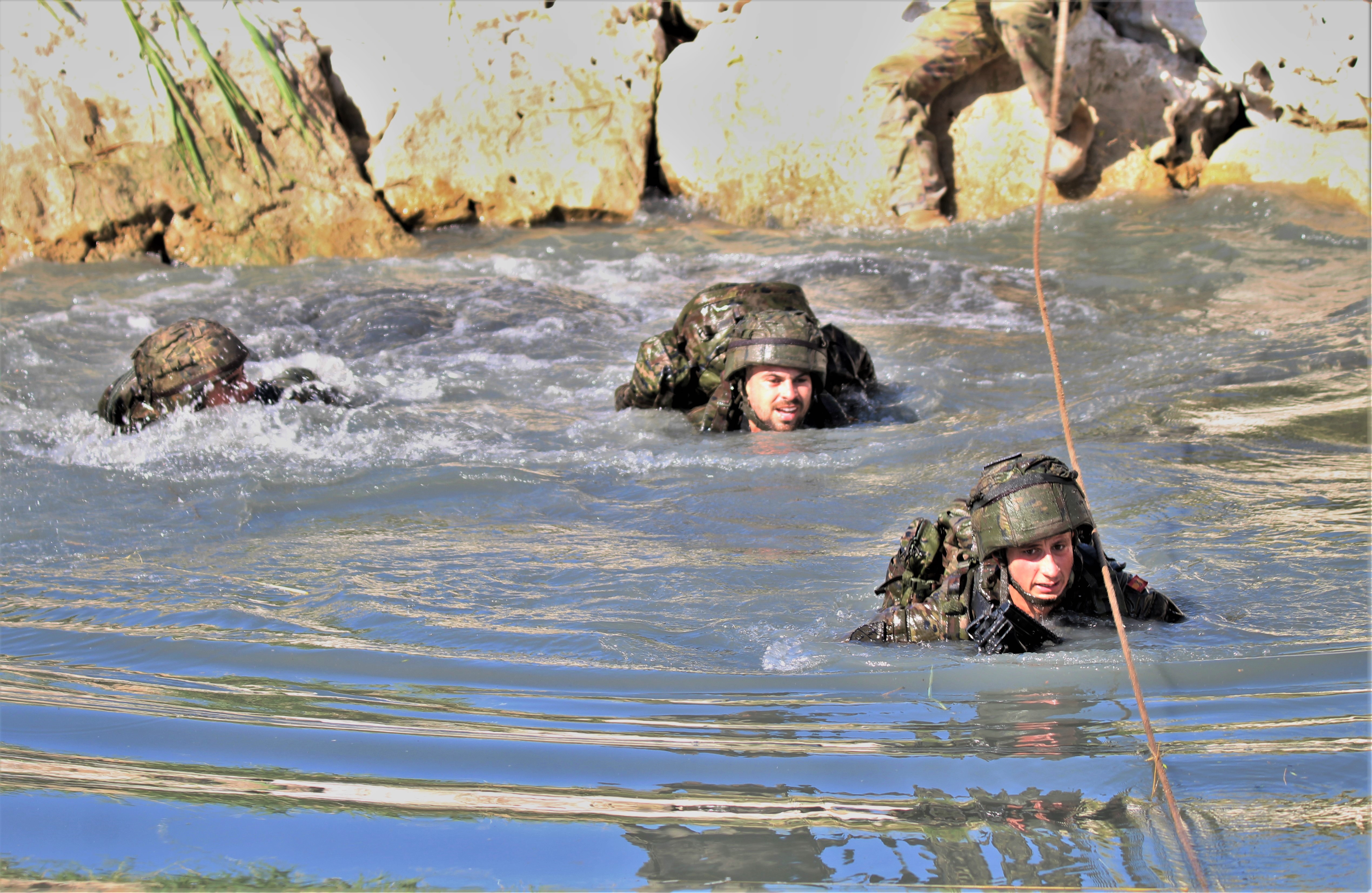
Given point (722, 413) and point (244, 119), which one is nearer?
point (722, 413)

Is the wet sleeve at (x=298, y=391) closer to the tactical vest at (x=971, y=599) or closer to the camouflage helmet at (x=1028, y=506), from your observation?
the tactical vest at (x=971, y=599)

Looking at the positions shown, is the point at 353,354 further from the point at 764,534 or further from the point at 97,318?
the point at 764,534

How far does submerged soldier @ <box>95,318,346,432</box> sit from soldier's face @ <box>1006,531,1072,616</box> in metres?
4.58

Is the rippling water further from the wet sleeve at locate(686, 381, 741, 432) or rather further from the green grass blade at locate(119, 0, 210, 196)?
the green grass blade at locate(119, 0, 210, 196)

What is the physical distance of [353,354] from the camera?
8.77 meters

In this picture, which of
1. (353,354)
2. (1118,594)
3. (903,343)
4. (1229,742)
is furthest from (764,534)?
(353,354)

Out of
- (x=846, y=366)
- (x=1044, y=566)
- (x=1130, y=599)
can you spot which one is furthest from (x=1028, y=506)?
(x=846, y=366)

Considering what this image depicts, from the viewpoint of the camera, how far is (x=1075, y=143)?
37.7ft

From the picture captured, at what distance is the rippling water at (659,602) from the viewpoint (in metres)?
2.50

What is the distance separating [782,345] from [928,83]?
6.06m

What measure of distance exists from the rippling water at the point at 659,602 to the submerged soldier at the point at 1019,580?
119 millimetres

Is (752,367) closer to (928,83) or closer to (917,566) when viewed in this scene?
(917,566)

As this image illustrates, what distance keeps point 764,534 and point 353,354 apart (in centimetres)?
451

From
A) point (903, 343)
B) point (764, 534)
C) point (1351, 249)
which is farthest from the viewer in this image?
point (1351, 249)
